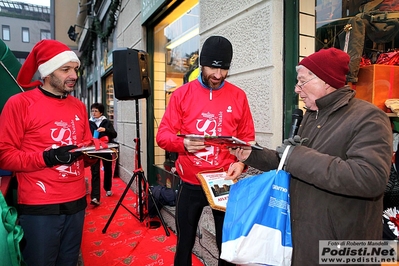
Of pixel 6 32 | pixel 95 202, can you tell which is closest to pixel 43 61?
pixel 95 202

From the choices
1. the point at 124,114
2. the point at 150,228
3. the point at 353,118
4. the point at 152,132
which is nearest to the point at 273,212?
the point at 353,118

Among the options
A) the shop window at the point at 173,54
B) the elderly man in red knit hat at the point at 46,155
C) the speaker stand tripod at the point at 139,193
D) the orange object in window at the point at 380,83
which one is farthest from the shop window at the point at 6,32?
the orange object in window at the point at 380,83

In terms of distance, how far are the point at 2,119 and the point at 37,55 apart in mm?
487

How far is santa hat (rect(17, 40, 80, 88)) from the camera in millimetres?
1780

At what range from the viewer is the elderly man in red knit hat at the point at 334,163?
1.03 meters

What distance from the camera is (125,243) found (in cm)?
344

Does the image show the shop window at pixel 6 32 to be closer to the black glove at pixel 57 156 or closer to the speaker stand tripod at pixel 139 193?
the speaker stand tripod at pixel 139 193

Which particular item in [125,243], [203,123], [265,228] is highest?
[203,123]

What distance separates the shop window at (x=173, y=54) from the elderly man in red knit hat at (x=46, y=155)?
7.78 feet

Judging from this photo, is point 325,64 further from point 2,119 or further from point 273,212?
point 2,119

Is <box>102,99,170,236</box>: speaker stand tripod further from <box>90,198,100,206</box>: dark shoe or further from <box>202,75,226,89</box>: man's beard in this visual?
<box>202,75,226,89</box>: man's beard

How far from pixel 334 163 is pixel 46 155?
1.56m

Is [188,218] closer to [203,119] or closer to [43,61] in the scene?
[203,119]

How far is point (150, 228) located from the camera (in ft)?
12.6
